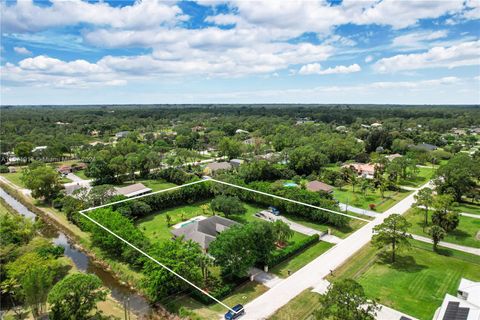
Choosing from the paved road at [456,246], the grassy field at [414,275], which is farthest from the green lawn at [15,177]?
the paved road at [456,246]

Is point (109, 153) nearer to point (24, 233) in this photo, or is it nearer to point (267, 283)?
point (24, 233)

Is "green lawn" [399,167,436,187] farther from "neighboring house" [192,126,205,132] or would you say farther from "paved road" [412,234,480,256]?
"neighboring house" [192,126,205,132]

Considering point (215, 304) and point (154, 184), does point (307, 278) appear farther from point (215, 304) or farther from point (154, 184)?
point (154, 184)

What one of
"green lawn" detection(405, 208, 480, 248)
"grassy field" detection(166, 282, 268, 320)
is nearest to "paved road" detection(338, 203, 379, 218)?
"green lawn" detection(405, 208, 480, 248)

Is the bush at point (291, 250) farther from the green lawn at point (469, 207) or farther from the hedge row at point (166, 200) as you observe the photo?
the green lawn at point (469, 207)

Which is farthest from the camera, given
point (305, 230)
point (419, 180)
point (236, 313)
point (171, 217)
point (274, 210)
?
point (419, 180)

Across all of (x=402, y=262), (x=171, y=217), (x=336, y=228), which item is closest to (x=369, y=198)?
(x=336, y=228)

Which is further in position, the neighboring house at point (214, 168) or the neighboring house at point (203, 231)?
the neighboring house at point (214, 168)
